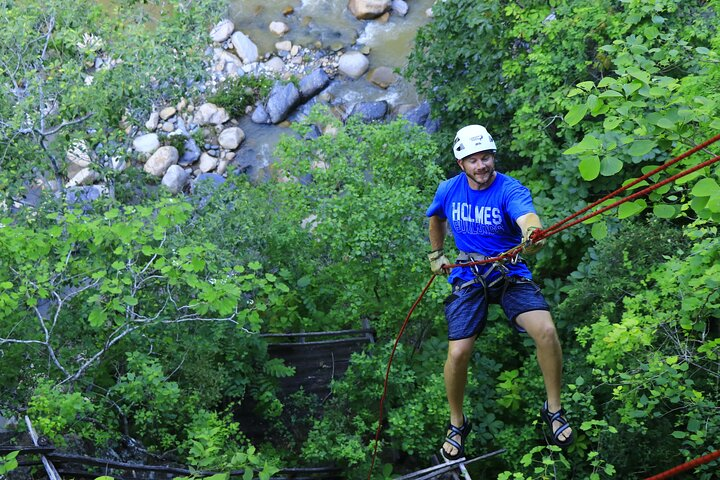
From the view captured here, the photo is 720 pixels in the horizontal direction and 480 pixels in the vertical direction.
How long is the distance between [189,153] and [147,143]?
0.91 metres

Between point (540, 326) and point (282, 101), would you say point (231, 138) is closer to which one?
point (282, 101)

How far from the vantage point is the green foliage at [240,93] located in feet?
56.2

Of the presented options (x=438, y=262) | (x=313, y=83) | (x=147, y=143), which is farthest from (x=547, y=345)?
(x=147, y=143)

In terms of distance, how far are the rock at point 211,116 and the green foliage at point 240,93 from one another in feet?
0.50

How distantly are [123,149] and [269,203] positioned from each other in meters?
2.01

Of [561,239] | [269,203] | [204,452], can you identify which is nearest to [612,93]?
[204,452]

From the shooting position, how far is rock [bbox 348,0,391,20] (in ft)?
59.0

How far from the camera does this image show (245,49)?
1778cm

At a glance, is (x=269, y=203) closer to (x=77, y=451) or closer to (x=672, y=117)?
(x=77, y=451)

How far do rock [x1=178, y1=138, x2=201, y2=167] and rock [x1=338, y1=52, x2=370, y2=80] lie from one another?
368cm

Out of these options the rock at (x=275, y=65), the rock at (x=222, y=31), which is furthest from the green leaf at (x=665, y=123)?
the rock at (x=222, y=31)

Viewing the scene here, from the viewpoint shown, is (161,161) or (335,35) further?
(335,35)

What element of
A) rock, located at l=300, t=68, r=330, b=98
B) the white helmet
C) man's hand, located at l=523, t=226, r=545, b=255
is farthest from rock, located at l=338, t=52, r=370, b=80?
man's hand, located at l=523, t=226, r=545, b=255

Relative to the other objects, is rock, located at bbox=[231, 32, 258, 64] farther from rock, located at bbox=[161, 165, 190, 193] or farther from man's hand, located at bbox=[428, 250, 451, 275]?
man's hand, located at bbox=[428, 250, 451, 275]
